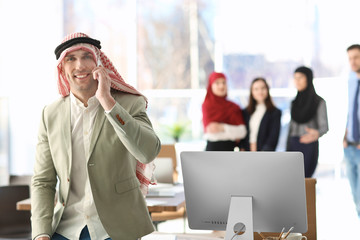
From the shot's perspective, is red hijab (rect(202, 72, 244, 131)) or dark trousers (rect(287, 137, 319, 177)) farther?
red hijab (rect(202, 72, 244, 131))

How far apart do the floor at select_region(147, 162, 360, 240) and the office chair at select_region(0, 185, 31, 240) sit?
2.13 m

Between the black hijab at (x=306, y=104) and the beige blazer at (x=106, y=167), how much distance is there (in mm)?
4562

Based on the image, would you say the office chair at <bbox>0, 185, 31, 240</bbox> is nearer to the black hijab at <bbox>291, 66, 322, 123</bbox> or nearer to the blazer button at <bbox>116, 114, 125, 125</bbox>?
the blazer button at <bbox>116, 114, 125, 125</bbox>

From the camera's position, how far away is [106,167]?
2195 millimetres

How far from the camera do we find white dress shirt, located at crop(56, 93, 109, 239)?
2.22 metres

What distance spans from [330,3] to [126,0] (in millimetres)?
3471

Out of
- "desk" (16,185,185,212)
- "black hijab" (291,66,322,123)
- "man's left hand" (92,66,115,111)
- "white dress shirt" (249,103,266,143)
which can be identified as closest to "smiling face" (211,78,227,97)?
"white dress shirt" (249,103,266,143)

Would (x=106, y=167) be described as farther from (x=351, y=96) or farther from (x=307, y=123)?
(x=307, y=123)

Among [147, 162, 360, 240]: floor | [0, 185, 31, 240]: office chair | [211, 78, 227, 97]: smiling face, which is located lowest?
[147, 162, 360, 240]: floor

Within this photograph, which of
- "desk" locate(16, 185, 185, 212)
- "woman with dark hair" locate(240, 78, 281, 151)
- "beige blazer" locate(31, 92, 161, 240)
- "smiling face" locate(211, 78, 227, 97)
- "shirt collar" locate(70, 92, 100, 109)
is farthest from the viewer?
"smiling face" locate(211, 78, 227, 97)

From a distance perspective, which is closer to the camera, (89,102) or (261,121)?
(89,102)

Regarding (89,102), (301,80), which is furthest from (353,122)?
(89,102)

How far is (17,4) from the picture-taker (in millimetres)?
9070

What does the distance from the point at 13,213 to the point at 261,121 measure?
10.2 ft
